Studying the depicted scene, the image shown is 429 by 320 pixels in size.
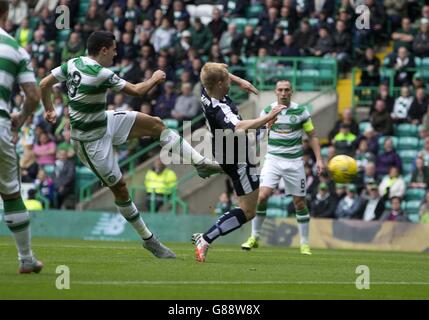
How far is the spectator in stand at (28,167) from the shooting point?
1073 inches

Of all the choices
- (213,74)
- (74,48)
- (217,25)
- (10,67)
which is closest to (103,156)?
(213,74)

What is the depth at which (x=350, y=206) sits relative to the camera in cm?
2331

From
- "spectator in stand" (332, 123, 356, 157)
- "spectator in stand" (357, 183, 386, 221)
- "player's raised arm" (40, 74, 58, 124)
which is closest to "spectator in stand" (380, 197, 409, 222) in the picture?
"spectator in stand" (357, 183, 386, 221)

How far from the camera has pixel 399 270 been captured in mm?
14250

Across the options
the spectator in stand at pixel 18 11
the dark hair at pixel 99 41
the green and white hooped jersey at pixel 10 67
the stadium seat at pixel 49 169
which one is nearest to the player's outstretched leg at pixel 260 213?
the dark hair at pixel 99 41

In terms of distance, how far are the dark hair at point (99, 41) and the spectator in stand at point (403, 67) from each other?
13.9 m

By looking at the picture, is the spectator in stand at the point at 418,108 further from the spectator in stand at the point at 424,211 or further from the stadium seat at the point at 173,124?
the stadium seat at the point at 173,124

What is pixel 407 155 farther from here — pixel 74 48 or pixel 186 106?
pixel 74 48

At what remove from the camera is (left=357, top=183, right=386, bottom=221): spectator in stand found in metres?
23.0

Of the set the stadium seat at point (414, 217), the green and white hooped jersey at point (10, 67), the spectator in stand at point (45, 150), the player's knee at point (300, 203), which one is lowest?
the spectator in stand at point (45, 150)

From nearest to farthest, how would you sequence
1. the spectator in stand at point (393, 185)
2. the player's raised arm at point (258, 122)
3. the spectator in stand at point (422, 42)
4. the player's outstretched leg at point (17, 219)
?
the player's outstretched leg at point (17, 219), the player's raised arm at point (258, 122), the spectator in stand at point (393, 185), the spectator in stand at point (422, 42)

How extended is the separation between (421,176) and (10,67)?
552 inches

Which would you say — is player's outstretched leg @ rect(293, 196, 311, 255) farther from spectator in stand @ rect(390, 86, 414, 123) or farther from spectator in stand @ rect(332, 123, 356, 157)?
spectator in stand @ rect(390, 86, 414, 123)
